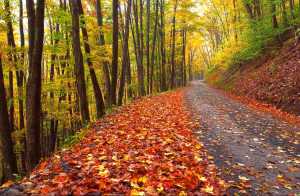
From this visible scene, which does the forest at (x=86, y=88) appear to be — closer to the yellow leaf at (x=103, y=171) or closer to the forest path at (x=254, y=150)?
the yellow leaf at (x=103, y=171)

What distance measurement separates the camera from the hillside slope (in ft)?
45.0

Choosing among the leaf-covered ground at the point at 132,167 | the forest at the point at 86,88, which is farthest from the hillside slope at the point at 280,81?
the leaf-covered ground at the point at 132,167

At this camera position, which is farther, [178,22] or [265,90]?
[178,22]

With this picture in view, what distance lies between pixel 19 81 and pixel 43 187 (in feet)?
40.9

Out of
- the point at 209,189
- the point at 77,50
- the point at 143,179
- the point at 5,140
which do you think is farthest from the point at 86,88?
the point at 209,189

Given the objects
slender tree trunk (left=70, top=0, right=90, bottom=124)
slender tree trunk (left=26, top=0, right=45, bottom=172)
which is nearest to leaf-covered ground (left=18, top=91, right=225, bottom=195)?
slender tree trunk (left=26, top=0, right=45, bottom=172)

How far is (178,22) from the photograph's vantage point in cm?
3162

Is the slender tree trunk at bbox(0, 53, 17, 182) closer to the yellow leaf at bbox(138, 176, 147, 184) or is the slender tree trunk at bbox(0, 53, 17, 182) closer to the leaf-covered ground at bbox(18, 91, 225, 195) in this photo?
the leaf-covered ground at bbox(18, 91, 225, 195)

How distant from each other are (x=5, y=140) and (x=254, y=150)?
→ 25.7 feet

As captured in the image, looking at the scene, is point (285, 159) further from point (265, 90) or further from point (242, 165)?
point (265, 90)

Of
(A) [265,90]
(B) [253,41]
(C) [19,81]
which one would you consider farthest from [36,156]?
(B) [253,41]

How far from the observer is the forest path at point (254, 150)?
5410 mm

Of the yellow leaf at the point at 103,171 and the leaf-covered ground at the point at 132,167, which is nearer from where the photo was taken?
the leaf-covered ground at the point at 132,167

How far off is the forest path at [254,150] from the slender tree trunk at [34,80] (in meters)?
4.61
